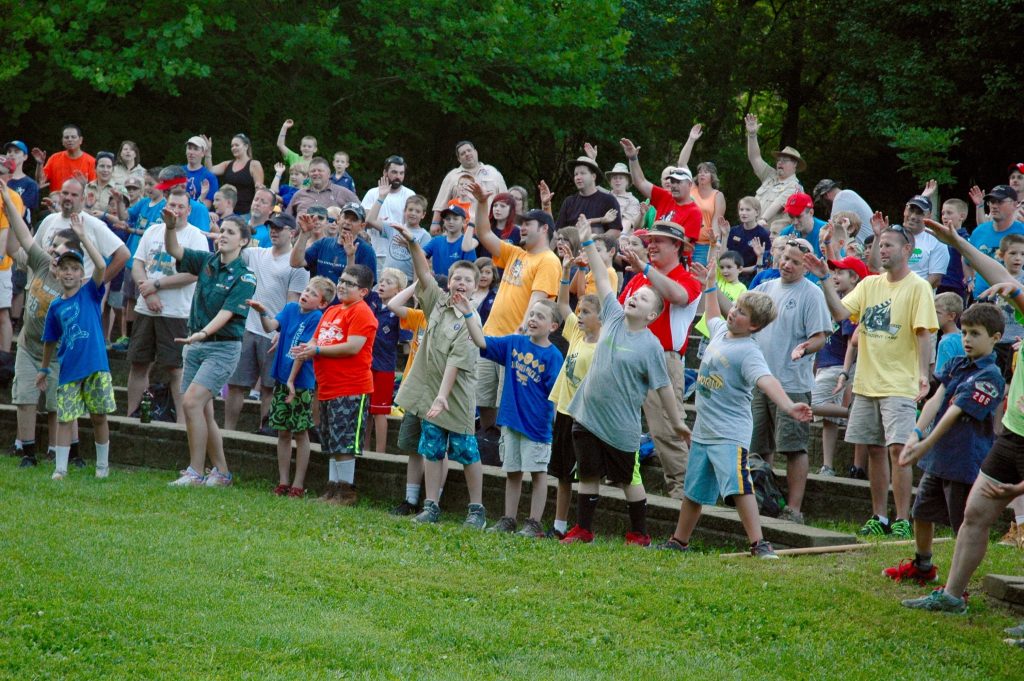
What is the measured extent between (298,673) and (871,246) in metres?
7.69

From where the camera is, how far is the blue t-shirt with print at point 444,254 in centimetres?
1294

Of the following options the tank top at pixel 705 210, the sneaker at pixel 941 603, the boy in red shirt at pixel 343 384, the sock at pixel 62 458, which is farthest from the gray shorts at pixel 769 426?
the sock at pixel 62 458

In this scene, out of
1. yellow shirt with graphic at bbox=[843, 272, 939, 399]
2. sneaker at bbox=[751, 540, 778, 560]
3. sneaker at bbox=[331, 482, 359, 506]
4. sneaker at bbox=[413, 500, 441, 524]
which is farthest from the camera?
sneaker at bbox=[331, 482, 359, 506]

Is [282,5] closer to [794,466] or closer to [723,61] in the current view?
[723,61]

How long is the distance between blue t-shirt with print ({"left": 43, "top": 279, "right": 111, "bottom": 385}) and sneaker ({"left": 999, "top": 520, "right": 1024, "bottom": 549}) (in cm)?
733

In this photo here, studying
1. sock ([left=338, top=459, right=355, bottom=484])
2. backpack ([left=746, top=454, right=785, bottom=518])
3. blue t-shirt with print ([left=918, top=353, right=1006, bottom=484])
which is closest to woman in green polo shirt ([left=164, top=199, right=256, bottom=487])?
sock ([left=338, top=459, right=355, bottom=484])

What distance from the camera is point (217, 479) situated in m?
10.7

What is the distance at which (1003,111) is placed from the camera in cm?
2014

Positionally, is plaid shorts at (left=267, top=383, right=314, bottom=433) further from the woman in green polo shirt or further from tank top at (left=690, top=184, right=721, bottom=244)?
tank top at (left=690, top=184, right=721, bottom=244)

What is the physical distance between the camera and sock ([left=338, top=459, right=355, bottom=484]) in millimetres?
10352

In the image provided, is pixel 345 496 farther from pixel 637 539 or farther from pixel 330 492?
pixel 637 539

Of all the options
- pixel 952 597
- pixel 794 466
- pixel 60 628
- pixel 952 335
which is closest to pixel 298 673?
pixel 60 628

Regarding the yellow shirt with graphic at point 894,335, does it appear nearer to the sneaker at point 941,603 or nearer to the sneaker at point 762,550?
the sneaker at point 762,550

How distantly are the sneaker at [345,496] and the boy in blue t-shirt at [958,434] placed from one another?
14.9 feet
